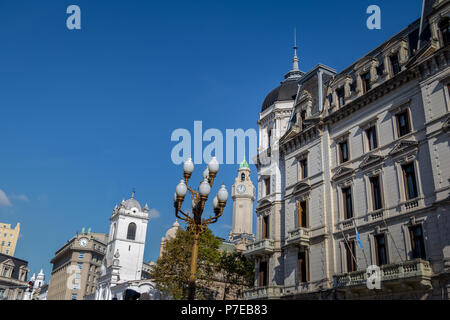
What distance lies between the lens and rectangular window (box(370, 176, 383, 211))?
85.2ft

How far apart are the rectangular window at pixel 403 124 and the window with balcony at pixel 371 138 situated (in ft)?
5.83

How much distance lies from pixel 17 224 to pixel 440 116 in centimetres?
15068

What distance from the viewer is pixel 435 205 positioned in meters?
22.1

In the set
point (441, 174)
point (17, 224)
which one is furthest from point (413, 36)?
point (17, 224)

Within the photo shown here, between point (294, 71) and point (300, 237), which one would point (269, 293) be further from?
point (294, 71)

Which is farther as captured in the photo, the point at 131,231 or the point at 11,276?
the point at 11,276

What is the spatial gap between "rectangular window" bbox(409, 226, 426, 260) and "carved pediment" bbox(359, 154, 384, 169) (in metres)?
4.88

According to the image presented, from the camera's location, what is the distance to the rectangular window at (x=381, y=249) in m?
24.6

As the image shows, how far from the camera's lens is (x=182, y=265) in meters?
42.5

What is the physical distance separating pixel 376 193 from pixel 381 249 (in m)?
3.56

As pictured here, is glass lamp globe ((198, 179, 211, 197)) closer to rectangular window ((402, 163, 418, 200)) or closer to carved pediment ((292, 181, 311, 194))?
rectangular window ((402, 163, 418, 200))

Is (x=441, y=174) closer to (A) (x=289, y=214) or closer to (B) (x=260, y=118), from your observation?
(A) (x=289, y=214)

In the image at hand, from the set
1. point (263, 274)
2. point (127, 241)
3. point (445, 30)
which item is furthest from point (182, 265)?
point (127, 241)

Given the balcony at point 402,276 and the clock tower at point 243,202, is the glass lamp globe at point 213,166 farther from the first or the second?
the clock tower at point 243,202
